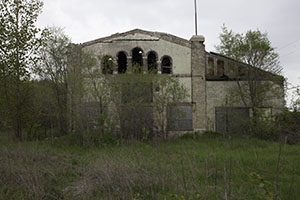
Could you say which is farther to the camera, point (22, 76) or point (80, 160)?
point (22, 76)

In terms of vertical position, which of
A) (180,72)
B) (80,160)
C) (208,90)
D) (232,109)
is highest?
(180,72)

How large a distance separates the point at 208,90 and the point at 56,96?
34.1 ft

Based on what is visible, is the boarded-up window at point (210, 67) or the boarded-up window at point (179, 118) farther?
the boarded-up window at point (210, 67)

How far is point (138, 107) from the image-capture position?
14266mm

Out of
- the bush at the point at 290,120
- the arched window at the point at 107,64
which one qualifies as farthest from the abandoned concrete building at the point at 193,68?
the bush at the point at 290,120

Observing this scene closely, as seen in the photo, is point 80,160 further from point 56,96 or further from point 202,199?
point 56,96

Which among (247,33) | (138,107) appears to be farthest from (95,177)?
(247,33)

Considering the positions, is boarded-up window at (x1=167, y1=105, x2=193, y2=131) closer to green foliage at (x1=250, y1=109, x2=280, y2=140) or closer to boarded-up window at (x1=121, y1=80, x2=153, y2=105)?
boarded-up window at (x1=121, y1=80, x2=153, y2=105)

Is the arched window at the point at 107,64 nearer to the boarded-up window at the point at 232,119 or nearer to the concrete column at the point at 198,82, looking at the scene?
the concrete column at the point at 198,82

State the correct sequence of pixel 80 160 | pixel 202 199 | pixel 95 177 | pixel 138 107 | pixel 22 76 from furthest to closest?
1. pixel 138 107
2. pixel 22 76
3. pixel 80 160
4. pixel 95 177
5. pixel 202 199

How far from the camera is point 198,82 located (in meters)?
17.2

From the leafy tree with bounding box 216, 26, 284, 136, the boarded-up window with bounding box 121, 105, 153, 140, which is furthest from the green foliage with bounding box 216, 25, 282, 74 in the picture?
the boarded-up window with bounding box 121, 105, 153, 140

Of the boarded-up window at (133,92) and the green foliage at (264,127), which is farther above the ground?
the boarded-up window at (133,92)

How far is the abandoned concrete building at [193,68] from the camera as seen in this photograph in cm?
1689
